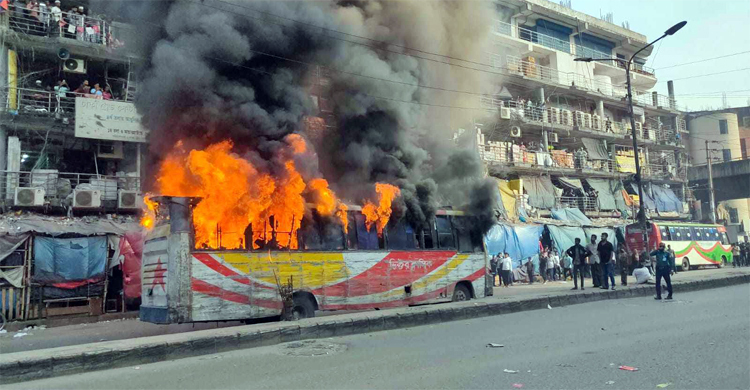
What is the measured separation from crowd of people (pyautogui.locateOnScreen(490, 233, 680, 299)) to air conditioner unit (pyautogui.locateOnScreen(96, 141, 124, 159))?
14831 millimetres

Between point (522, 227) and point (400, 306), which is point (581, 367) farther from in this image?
point (522, 227)

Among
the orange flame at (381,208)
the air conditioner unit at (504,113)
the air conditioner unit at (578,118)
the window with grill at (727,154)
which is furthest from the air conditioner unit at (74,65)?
the window with grill at (727,154)

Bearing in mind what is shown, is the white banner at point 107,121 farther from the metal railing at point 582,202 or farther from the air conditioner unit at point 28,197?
the metal railing at point 582,202

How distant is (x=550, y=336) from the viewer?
8453 mm

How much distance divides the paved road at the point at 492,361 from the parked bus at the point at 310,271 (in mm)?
1855

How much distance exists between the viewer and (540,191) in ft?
98.6

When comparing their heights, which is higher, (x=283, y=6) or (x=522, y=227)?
(x=283, y=6)

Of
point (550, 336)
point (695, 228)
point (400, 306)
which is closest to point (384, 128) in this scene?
point (400, 306)

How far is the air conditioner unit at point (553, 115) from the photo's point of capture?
1278 inches

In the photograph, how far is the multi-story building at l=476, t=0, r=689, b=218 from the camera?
29766 mm

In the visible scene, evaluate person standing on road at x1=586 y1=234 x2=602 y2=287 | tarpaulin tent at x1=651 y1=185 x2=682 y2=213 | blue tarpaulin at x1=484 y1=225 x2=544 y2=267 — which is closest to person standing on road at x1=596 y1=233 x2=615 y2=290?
person standing on road at x1=586 y1=234 x2=602 y2=287

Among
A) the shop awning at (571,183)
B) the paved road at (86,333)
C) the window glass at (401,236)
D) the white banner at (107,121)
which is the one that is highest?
the white banner at (107,121)

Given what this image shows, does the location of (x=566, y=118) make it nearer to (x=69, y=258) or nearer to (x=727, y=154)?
(x=727, y=154)

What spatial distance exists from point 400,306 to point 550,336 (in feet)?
14.8
